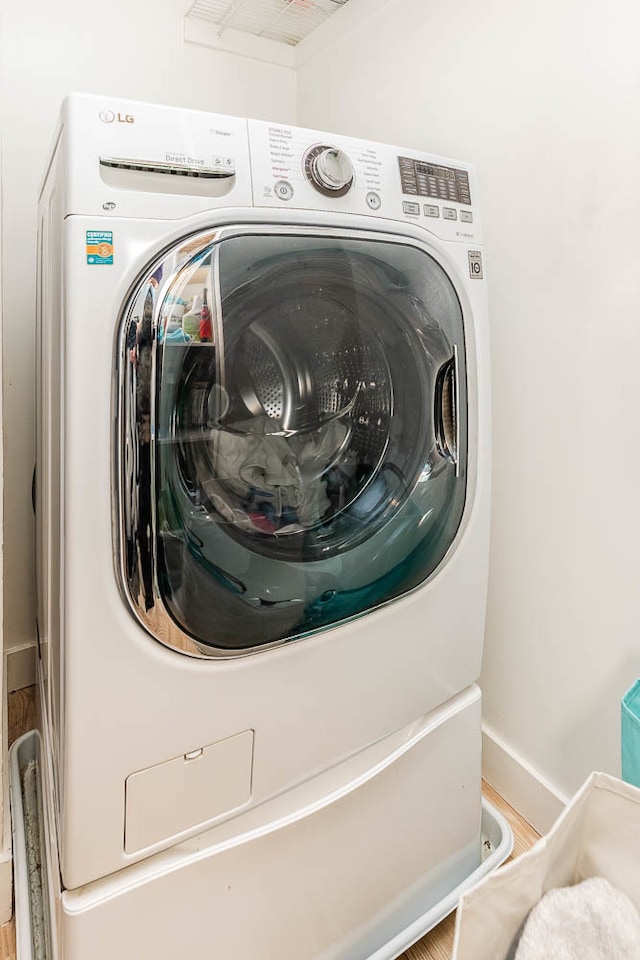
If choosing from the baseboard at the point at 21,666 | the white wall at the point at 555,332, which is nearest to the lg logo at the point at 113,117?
the white wall at the point at 555,332

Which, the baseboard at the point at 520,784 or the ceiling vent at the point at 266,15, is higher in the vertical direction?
the ceiling vent at the point at 266,15

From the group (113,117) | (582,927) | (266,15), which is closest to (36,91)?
(266,15)

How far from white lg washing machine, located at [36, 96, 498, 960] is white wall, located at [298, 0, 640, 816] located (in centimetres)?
24

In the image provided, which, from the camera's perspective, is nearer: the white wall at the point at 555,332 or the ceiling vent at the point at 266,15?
the white wall at the point at 555,332

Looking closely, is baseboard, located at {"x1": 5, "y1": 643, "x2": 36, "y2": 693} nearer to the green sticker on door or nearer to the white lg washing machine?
the white lg washing machine

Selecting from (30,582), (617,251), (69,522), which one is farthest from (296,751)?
(30,582)

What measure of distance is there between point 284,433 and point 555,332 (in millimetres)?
635

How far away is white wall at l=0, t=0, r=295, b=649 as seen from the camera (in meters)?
1.49

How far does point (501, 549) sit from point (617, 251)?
65cm

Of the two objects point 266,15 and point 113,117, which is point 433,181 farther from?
point 266,15

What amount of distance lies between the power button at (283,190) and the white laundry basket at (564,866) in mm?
919

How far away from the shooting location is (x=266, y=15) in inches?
66.2

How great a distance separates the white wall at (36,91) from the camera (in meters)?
1.49

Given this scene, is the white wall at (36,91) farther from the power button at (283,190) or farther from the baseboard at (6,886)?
the power button at (283,190)
